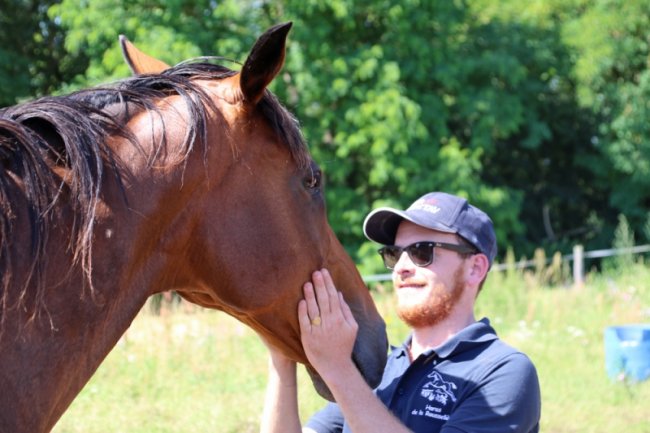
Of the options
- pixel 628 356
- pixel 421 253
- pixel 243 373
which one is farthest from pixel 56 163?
pixel 628 356

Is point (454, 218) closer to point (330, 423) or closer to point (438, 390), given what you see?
point (438, 390)

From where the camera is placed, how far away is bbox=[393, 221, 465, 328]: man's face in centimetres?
258

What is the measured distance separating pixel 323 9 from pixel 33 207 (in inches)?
614

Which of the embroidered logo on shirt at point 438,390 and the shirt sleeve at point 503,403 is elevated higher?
the shirt sleeve at point 503,403

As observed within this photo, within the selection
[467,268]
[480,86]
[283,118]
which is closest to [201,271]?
[283,118]

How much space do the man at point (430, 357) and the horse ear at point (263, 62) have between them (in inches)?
22.8

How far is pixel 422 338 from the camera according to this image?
2.65 meters

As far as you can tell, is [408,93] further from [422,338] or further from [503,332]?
[422,338]

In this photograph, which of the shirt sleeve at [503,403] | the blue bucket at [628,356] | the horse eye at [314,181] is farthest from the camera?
the blue bucket at [628,356]

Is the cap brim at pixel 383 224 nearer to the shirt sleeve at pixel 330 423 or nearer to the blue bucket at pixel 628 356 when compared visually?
the shirt sleeve at pixel 330 423

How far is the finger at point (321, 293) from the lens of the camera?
6.50 ft

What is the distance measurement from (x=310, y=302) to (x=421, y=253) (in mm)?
724

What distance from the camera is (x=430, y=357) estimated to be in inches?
100.0

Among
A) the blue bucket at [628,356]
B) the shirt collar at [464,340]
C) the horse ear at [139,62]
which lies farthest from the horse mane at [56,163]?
the blue bucket at [628,356]
